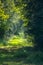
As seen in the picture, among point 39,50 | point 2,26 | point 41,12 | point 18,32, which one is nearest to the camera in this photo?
point 41,12

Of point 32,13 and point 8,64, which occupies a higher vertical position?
point 32,13

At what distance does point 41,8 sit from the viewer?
24359 mm

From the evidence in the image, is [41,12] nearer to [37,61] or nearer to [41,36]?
[41,36]

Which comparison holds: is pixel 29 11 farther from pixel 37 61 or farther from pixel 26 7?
pixel 37 61

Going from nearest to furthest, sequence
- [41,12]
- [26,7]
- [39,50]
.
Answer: [41,12] < [39,50] < [26,7]

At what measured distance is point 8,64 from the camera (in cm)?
2230

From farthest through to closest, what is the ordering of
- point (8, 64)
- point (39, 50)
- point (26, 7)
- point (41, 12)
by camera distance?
point (26, 7) → point (39, 50) → point (41, 12) → point (8, 64)

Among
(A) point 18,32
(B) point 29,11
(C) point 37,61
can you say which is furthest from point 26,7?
(A) point 18,32

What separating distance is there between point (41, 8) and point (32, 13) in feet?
4.94

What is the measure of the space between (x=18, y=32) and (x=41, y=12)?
3965 centimetres

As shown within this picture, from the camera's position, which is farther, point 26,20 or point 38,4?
point 26,20

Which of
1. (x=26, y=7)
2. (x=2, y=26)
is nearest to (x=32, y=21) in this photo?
(x=26, y=7)

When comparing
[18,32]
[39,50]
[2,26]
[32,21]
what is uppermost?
[32,21]

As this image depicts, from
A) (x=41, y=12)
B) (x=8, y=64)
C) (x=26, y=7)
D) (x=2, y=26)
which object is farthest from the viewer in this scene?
(x=2, y=26)
